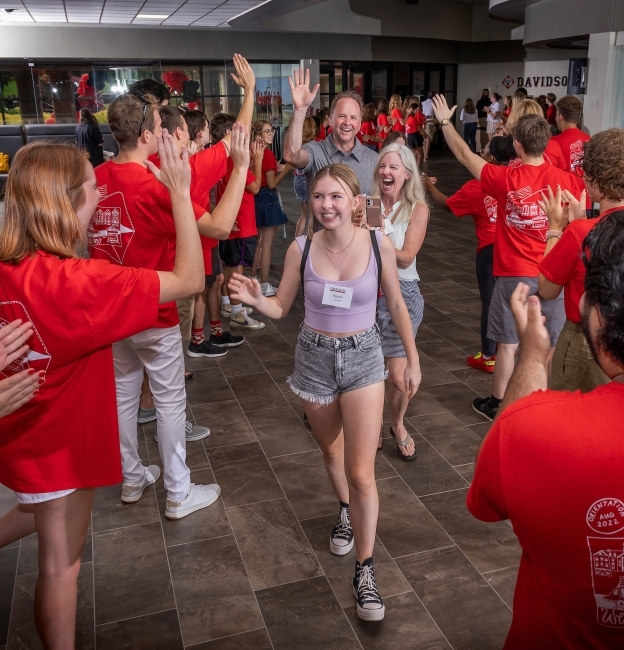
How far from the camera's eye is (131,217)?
283 cm

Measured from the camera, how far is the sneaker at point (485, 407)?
414 centimetres

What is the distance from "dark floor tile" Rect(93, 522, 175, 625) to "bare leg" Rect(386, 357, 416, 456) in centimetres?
136

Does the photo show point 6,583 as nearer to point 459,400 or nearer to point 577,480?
point 577,480

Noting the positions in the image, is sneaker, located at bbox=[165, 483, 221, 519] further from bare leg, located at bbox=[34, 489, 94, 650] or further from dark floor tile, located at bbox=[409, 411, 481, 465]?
dark floor tile, located at bbox=[409, 411, 481, 465]

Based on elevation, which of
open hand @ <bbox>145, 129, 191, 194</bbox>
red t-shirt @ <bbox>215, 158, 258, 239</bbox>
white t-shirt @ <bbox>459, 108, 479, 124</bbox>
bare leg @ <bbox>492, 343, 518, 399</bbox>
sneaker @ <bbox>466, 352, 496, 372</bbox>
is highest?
white t-shirt @ <bbox>459, 108, 479, 124</bbox>

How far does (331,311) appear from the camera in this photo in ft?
8.22

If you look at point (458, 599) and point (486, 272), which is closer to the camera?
point (458, 599)

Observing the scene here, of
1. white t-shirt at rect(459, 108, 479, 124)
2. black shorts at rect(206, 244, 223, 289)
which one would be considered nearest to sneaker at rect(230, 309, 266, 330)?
black shorts at rect(206, 244, 223, 289)

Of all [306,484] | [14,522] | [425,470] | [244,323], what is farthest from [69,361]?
[244,323]

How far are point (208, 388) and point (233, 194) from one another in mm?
2251

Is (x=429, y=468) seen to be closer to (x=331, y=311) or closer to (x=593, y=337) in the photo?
(x=331, y=311)

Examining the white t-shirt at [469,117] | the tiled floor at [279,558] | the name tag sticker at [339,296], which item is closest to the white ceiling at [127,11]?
the white t-shirt at [469,117]

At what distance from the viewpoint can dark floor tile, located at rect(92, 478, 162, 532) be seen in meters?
3.17

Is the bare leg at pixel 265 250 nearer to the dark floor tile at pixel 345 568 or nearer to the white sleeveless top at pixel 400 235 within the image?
the white sleeveless top at pixel 400 235
